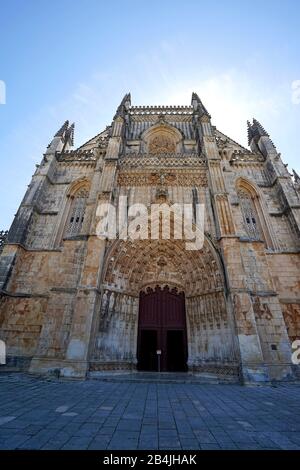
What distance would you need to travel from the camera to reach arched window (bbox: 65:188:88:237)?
12172 millimetres

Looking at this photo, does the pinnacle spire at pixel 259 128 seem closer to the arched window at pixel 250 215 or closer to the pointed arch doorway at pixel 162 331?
the arched window at pixel 250 215

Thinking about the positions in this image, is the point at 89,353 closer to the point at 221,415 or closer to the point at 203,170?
the point at 221,415

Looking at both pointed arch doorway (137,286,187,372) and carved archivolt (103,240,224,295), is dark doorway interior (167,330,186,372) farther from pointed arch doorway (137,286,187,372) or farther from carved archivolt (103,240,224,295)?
carved archivolt (103,240,224,295)

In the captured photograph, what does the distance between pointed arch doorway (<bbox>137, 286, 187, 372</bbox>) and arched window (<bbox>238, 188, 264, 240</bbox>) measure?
5.40 metres

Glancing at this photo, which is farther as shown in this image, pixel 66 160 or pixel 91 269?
pixel 66 160

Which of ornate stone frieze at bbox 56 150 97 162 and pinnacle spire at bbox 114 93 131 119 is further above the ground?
pinnacle spire at bbox 114 93 131 119

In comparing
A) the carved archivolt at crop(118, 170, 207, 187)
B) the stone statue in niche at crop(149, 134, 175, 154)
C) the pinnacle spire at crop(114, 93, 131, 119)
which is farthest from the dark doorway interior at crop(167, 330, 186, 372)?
the pinnacle spire at crop(114, 93, 131, 119)

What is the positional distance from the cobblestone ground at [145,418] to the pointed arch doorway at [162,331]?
3.48m

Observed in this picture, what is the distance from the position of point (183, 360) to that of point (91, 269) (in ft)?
18.5

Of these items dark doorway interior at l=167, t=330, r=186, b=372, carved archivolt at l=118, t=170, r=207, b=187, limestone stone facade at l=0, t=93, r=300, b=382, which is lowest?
dark doorway interior at l=167, t=330, r=186, b=372

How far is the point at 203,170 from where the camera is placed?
1234 cm
